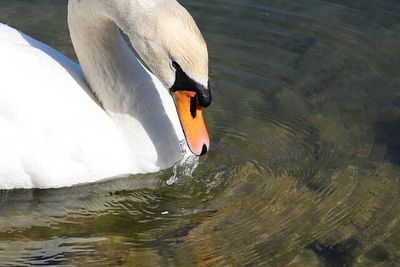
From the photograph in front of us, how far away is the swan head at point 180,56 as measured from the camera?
667 cm

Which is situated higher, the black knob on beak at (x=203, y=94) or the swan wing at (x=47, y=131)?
the black knob on beak at (x=203, y=94)

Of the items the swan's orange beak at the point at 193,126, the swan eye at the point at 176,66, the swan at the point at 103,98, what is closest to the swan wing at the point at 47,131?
the swan at the point at 103,98

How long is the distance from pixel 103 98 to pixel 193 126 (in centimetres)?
97

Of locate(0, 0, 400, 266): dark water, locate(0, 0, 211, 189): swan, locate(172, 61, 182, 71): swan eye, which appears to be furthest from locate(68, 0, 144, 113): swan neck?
locate(172, 61, 182, 71): swan eye

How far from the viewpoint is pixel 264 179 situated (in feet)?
25.1

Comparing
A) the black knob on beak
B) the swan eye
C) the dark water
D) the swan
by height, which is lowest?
the dark water

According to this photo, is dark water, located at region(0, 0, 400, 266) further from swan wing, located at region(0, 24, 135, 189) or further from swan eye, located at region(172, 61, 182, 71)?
swan eye, located at region(172, 61, 182, 71)

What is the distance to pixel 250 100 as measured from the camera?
28.8 feet

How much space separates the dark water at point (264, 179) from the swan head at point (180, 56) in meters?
0.59

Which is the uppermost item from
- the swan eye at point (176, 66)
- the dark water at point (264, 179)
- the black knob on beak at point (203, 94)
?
Answer: the swan eye at point (176, 66)

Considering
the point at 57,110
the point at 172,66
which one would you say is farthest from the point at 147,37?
the point at 57,110

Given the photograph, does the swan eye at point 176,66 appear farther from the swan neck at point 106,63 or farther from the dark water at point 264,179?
the dark water at point 264,179

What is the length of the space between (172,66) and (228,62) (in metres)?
2.56

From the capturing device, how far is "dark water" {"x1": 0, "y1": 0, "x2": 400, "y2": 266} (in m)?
6.93
